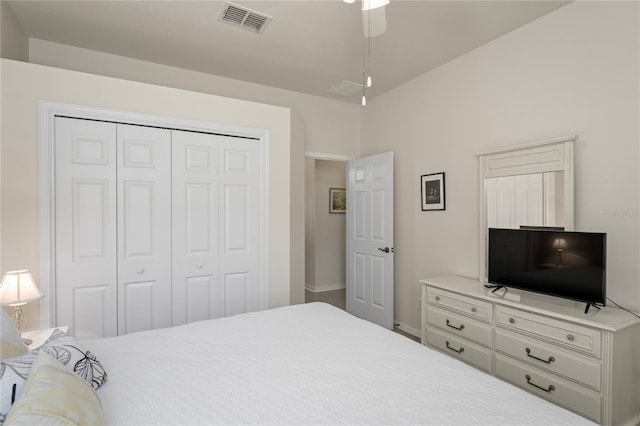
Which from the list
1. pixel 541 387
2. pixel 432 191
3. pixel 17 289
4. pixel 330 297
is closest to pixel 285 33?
pixel 432 191

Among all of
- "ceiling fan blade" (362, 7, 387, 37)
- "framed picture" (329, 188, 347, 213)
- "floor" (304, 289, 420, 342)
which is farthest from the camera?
"framed picture" (329, 188, 347, 213)

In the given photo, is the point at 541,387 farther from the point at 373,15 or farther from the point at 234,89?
the point at 234,89

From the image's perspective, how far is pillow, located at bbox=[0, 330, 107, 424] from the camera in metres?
0.97

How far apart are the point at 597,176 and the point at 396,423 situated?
7.44ft

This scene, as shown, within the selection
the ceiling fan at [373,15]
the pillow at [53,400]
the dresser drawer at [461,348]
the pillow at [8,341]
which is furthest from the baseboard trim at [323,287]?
the pillow at [53,400]

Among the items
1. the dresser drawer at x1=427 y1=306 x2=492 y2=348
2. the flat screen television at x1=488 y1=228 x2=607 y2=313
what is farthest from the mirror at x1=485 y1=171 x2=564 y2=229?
the dresser drawer at x1=427 y1=306 x2=492 y2=348

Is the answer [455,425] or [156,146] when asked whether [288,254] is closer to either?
[156,146]

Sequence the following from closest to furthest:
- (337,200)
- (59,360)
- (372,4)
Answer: (59,360) < (372,4) < (337,200)

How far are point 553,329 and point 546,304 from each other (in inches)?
Result: 8.4

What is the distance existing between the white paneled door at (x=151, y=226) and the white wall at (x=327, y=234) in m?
2.66

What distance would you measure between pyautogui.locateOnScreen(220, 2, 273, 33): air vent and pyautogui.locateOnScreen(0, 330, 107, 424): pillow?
2378 mm

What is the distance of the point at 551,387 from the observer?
2.11 metres

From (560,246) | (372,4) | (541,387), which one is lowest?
(541,387)

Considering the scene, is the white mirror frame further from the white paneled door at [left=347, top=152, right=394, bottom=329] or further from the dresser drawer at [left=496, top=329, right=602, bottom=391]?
the white paneled door at [left=347, top=152, right=394, bottom=329]
